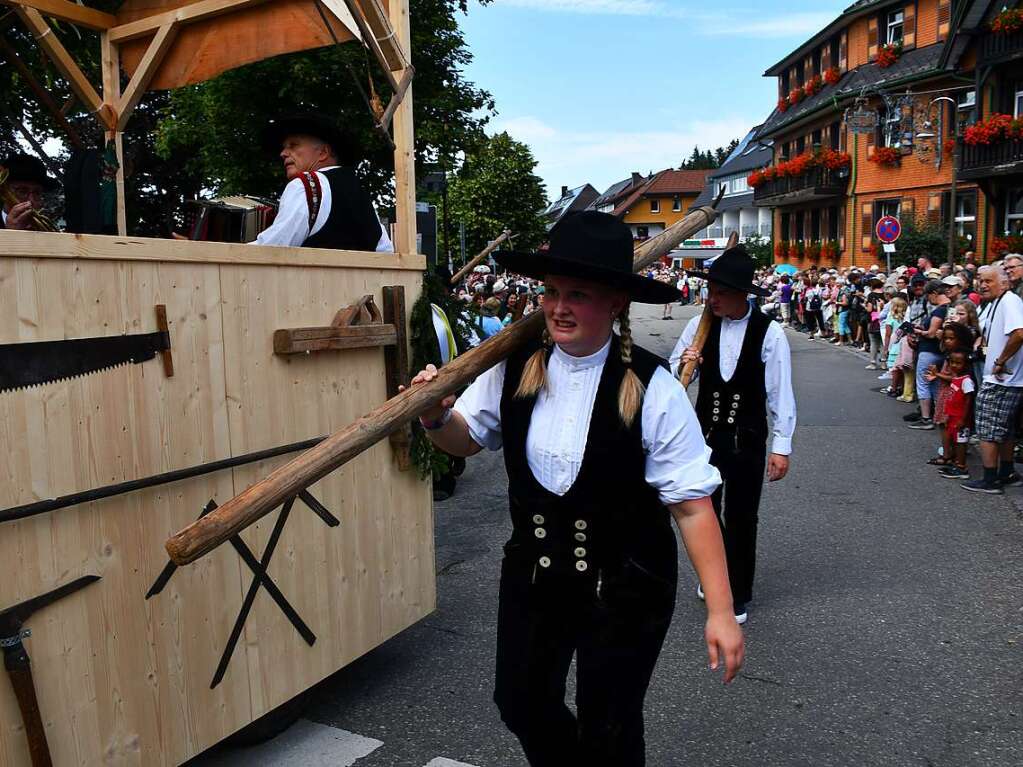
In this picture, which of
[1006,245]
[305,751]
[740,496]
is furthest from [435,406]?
[1006,245]

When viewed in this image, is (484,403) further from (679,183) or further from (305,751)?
(679,183)

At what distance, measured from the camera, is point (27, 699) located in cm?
236

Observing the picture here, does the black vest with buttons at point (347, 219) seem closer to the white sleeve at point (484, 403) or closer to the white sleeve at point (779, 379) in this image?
the white sleeve at point (484, 403)

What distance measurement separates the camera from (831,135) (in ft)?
120

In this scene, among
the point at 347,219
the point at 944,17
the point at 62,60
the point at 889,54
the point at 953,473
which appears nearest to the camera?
the point at 347,219

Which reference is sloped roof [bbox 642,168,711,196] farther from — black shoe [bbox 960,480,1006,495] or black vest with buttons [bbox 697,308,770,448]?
black vest with buttons [bbox 697,308,770,448]

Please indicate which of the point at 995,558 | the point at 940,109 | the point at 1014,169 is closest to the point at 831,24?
the point at 940,109

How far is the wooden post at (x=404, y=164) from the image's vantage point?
4.02 metres

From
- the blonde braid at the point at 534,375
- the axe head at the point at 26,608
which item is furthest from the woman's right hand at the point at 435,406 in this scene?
the axe head at the point at 26,608

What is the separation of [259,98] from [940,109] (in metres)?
23.3

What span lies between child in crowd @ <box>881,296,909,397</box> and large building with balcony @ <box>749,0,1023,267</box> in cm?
716

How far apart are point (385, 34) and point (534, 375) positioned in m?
2.19

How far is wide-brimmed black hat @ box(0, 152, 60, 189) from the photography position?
15.9ft

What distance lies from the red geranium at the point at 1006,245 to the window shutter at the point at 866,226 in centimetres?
893
